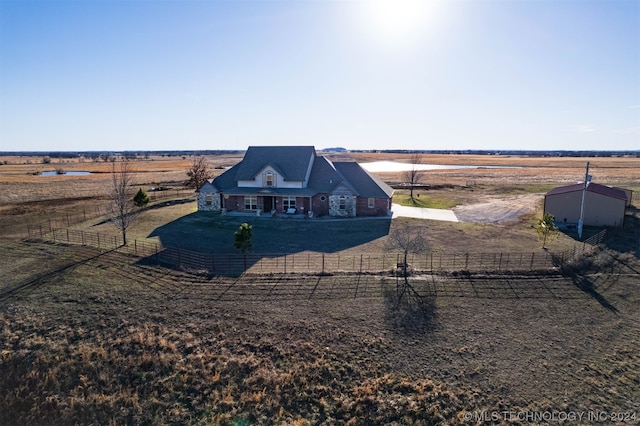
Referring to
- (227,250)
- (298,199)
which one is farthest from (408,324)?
(298,199)

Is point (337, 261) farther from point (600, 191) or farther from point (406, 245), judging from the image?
point (600, 191)

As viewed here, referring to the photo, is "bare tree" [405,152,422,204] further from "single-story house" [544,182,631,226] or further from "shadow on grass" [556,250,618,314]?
"shadow on grass" [556,250,618,314]

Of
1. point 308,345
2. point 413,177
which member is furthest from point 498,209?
point 308,345

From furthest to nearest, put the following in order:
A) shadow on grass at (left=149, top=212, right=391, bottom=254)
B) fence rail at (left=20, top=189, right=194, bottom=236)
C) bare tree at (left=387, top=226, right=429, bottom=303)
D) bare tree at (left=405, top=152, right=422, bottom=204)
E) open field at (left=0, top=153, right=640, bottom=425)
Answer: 1. bare tree at (left=405, top=152, right=422, bottom=204)
2. fence rail at (left=20, top=189, right=194, bottom=236)
3. shadow on grass at (left=149, top=212, right=391, bottom=254)
4. bare tree at (left=387, top=226, right=429, bottom=303)
5. open field at (left=0, top=153, right=640, bottom=425)

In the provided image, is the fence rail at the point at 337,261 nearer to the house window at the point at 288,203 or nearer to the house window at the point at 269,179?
the house window at the point at 288,203

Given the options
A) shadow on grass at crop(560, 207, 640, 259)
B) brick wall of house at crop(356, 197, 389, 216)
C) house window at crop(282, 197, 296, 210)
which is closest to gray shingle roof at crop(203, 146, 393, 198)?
brick wall of house at crop(356, 197, 389, 216)

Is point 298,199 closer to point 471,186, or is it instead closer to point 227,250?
point 227,250
